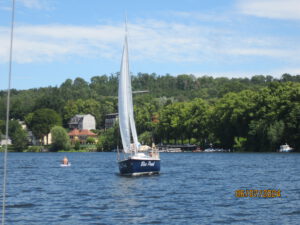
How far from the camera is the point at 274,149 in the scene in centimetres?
13662

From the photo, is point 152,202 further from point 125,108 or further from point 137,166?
point 125,108

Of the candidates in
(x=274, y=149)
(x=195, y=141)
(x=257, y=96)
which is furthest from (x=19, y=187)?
(x=195, y=141)

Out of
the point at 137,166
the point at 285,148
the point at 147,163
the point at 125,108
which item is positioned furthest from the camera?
the point at 285,148

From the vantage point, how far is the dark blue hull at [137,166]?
202 feet

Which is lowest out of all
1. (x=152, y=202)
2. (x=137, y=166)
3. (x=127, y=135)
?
(x=152, y=202)

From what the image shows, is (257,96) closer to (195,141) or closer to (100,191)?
(195,141)

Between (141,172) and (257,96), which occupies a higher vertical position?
(257,96)

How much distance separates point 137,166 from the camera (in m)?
61.8

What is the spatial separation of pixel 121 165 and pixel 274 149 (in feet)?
264
